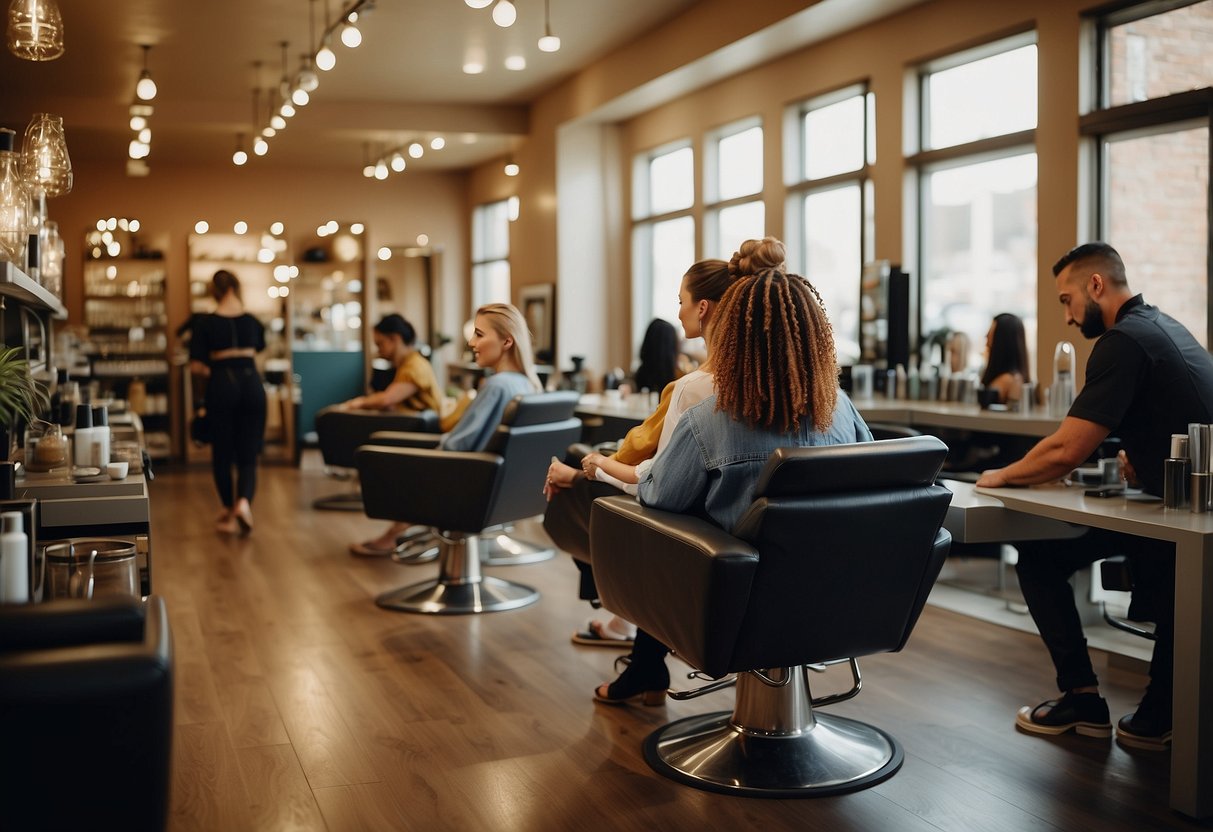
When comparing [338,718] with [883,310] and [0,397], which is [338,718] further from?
[883,310]

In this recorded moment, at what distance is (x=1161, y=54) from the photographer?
5.30 metres

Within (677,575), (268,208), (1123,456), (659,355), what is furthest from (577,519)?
(268,208)

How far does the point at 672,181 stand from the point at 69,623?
8251 millimetres

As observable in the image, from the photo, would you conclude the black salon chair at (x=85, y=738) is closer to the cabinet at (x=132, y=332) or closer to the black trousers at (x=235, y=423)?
the black trousers at (x=235, y=423)

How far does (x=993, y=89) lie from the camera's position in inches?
249

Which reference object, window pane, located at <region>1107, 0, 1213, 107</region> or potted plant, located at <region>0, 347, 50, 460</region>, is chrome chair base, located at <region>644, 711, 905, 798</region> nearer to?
potted plant, located at <region>0, 347, 50, 460</region>

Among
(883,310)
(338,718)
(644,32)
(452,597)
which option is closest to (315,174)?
(644,32)

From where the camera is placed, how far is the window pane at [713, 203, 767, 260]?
846 centimetres

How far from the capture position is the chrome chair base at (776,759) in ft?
9.14

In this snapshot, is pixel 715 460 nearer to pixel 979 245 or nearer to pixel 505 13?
pixel 505 13

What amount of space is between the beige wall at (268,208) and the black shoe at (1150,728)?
34.4ft

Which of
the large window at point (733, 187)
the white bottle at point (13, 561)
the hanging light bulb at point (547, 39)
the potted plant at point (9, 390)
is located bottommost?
the white bottle at point (13, 561)

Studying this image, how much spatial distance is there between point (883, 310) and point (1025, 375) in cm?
147

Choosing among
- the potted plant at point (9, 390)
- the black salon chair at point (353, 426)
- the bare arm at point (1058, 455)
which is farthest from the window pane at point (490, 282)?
the bare arm at point (1058, 455)
